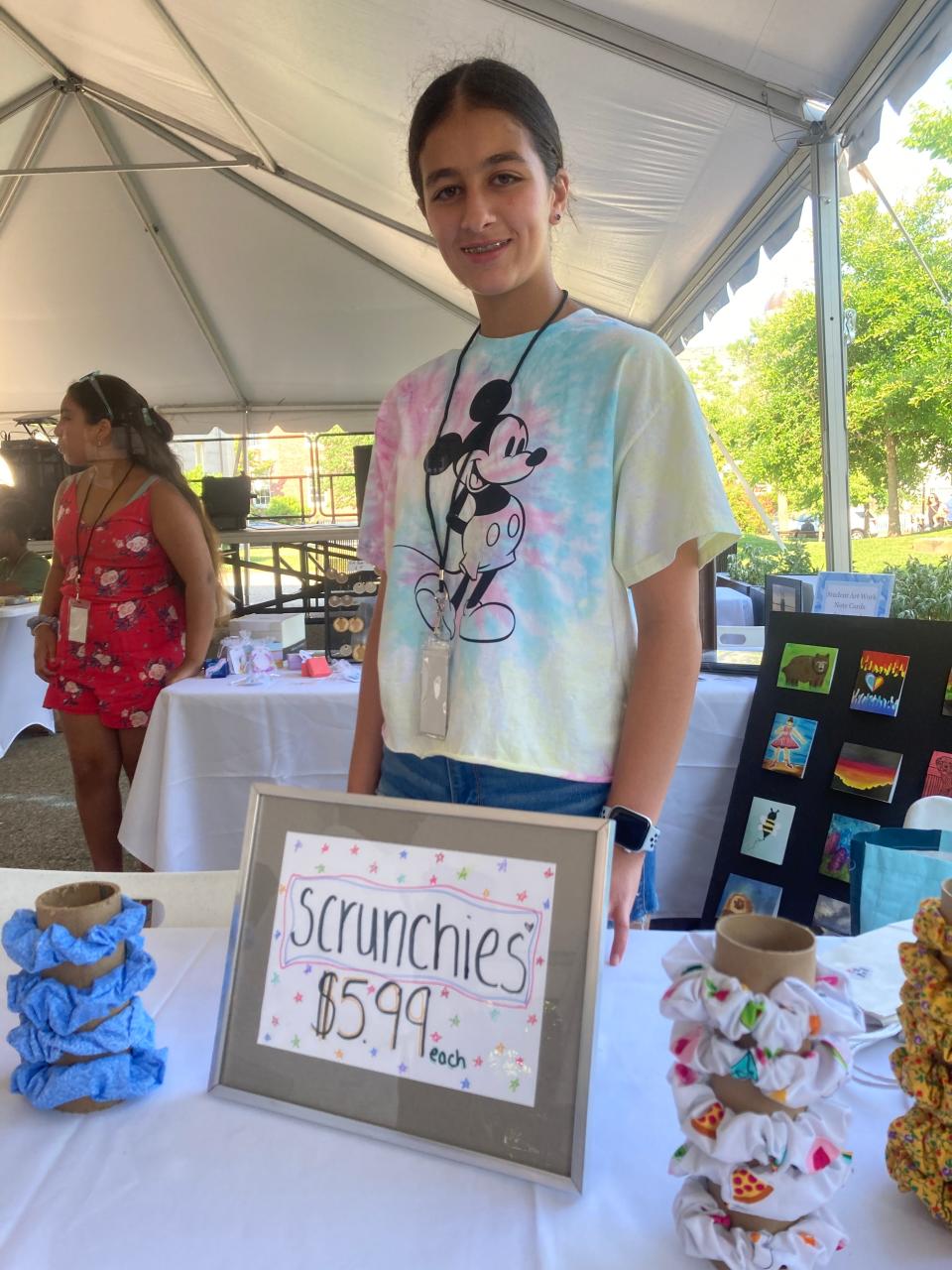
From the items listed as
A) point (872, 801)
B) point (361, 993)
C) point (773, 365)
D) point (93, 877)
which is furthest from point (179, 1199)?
point (773, 365)

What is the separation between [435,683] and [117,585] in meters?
1.57

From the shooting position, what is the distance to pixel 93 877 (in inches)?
41.9

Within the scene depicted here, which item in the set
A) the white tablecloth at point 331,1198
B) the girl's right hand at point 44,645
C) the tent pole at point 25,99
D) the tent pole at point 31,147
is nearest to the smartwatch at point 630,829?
the white tablecloth at point 331,1198

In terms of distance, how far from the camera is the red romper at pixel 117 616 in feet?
7.06

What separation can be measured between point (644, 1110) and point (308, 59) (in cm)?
416

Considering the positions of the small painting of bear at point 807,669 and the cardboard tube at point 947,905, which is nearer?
the cardboard tube at point 947,905

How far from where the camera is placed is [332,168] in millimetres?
4938

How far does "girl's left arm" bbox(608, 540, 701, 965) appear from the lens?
2.59 ft

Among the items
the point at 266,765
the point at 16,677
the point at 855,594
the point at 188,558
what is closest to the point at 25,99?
the point at 16,677

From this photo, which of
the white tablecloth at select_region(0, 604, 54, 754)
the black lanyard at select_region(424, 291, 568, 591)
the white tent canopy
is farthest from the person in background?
the black lanyard at select_region(424, 291, 568, 591)

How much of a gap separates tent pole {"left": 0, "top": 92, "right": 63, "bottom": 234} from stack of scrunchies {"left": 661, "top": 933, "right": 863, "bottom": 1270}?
6.93 m

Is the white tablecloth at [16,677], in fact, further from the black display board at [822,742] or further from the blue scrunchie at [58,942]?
the blue scrunchie at [58,942]

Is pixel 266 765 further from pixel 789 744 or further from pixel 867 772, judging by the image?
pixel 867 772

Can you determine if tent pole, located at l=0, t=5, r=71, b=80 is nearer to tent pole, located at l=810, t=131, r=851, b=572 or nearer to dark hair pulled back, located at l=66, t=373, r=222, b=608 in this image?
dark hair pulled back, located at l=66, t=373, r=222, b=608
